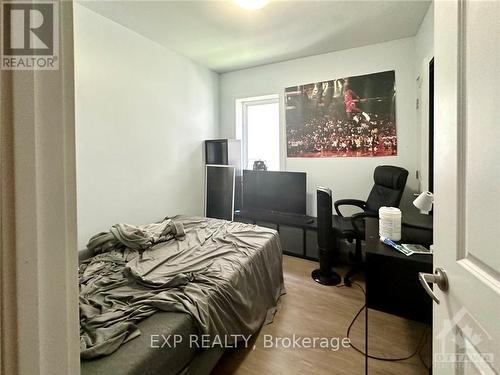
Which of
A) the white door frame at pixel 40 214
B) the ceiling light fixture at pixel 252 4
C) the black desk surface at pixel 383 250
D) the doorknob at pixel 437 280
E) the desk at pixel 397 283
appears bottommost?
the desk at pixel 397 283

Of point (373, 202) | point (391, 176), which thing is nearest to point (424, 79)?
point (391, 176)

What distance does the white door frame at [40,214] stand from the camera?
403mm

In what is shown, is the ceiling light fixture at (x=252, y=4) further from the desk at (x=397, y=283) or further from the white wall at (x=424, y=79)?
the desk at (x=397, y=283)

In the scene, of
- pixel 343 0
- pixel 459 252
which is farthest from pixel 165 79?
pixel 459 252

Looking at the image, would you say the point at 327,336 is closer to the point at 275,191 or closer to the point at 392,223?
the point at 392,223

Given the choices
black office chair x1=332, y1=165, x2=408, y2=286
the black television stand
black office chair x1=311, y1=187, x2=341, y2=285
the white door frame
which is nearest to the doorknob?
the white door frame

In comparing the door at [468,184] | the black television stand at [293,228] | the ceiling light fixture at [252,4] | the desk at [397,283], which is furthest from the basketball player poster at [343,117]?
the door at [468,184]

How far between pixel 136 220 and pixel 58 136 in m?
2.64

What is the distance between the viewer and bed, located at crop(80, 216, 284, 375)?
1096 mm

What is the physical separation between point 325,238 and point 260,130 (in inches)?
83.9

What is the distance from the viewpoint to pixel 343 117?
3217 mm

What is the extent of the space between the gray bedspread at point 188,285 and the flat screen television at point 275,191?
0.97 metres

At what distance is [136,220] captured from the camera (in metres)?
2.86

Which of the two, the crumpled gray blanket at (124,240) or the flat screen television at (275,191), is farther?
the flat screen television at (275,191)
